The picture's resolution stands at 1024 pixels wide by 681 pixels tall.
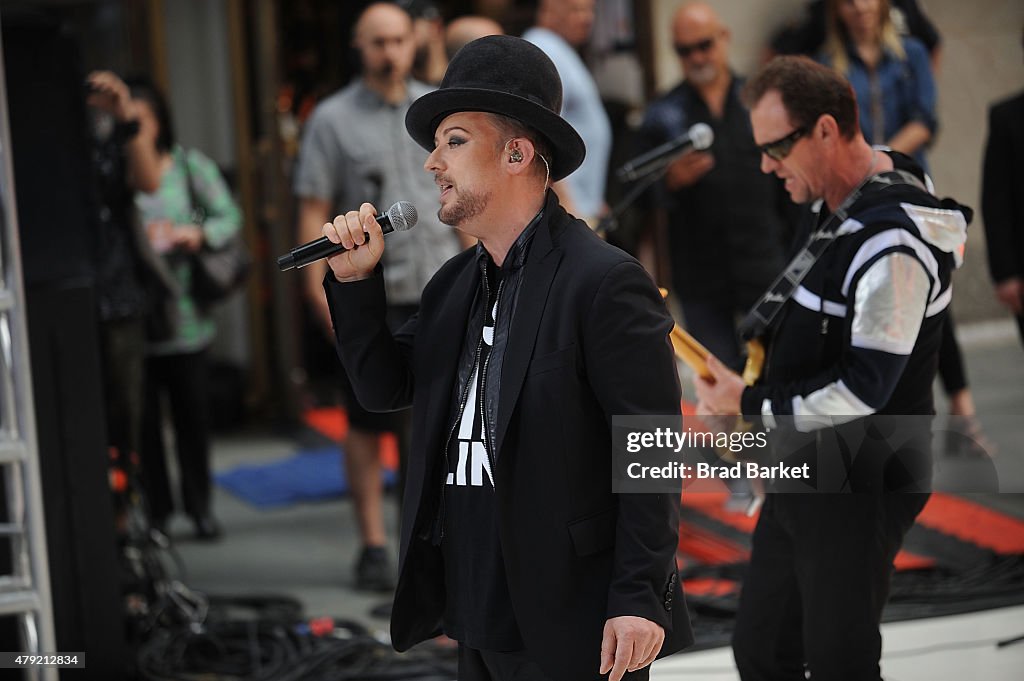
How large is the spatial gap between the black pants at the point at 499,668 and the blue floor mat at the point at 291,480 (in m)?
3.90

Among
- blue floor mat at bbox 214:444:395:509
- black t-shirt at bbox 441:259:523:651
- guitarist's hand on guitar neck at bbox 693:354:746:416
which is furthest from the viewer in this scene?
blue floor mat at bbox 214:444:395:509

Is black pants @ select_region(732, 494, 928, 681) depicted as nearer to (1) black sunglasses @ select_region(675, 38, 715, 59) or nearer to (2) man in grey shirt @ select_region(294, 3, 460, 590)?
(2) man in grey shirt @ select_region(294, 3, 460, 590)

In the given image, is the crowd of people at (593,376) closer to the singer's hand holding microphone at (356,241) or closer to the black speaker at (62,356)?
the singer's hand holding microphone at (356,241)

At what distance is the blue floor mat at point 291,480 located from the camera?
21.9 ft

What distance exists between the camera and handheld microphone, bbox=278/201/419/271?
2455mm

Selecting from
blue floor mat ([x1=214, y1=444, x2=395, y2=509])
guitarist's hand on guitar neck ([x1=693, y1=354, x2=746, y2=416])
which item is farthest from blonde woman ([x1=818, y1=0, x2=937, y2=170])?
blue floor mat ([x1=214, y1=444, x2=395, y2=509])

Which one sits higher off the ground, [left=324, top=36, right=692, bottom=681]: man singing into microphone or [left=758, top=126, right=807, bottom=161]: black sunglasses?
[left=758, top=126, right=807, bottom=161]: black sunglasses

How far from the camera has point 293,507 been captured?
6.54 metres

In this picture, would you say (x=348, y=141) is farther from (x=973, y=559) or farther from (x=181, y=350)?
(x=973, y=559)

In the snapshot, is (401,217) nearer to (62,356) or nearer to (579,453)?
(579,453)

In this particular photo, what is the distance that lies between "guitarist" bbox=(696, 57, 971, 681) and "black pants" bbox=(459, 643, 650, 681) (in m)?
0.55

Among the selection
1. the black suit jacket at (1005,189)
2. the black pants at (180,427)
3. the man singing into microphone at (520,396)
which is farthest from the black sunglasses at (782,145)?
the black pants at (180,427)

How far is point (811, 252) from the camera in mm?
2910

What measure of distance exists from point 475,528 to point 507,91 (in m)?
0.80
